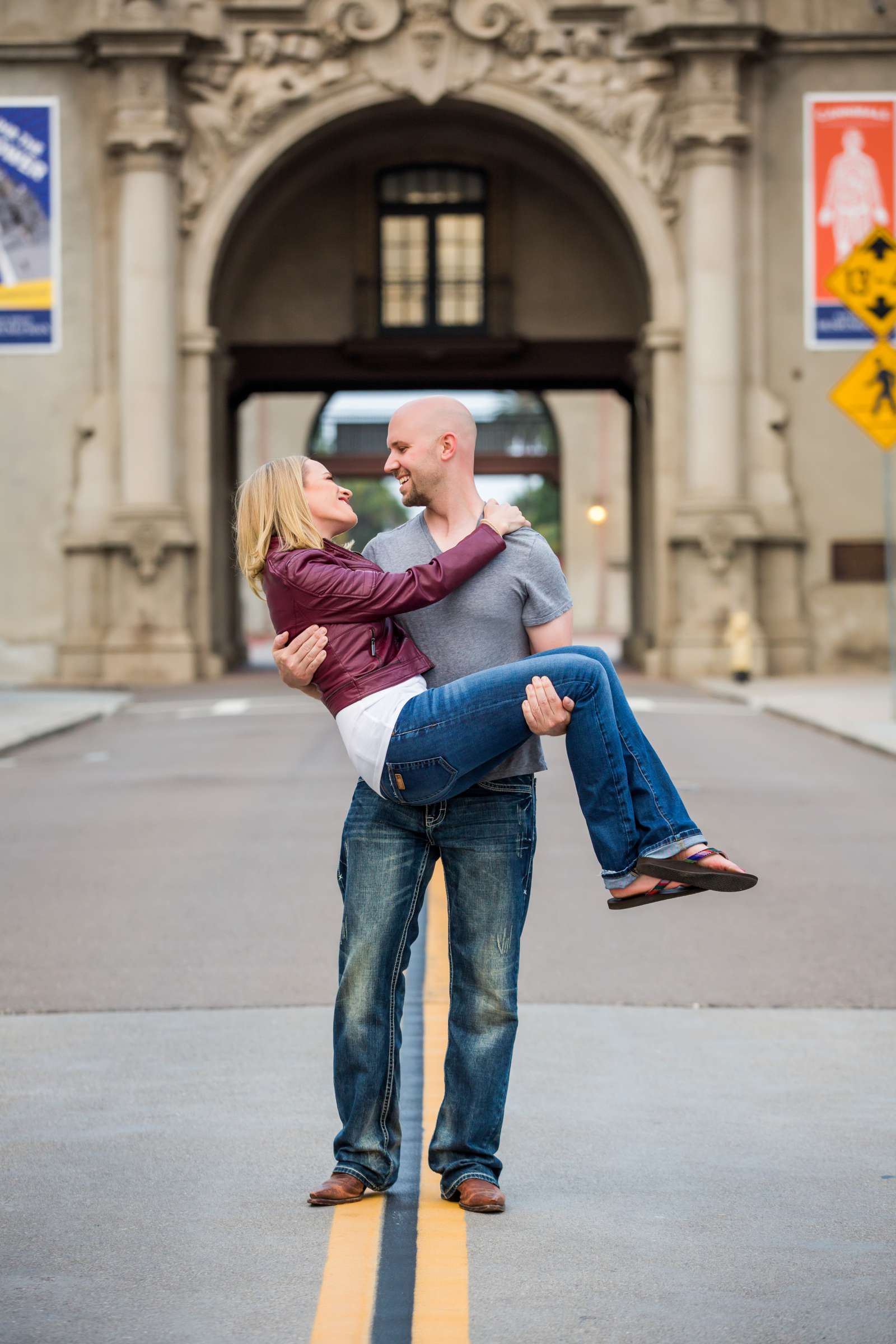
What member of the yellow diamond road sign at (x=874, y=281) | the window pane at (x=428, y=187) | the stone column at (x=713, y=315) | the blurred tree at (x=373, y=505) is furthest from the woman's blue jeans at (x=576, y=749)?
the blurred tree at (x=373, y=505)

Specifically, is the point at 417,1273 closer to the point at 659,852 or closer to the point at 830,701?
the point at 659,852

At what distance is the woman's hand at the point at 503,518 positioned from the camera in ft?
14.6

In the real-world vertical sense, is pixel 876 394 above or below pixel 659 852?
above

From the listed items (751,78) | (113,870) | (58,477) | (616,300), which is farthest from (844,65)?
(113,870)

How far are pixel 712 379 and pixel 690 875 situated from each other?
28755mm

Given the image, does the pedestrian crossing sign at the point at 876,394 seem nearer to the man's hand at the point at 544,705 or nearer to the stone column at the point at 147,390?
the stone column at the point at 147,390

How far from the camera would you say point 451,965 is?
4527mm

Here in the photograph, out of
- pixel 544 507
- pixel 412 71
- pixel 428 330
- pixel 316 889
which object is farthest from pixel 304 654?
pixel 544 507

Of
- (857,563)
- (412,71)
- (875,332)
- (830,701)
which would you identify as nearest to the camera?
(875,332)

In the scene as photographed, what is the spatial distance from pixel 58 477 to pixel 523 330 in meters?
9.02

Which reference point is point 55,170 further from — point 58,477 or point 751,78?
point 751,78

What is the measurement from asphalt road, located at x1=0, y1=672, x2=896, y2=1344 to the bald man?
22cm

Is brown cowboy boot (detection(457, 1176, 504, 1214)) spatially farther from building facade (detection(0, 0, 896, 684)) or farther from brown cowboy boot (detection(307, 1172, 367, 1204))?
building facade (detection(0, 0, 896, 684))

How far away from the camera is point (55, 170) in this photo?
32.8 meters
